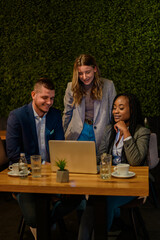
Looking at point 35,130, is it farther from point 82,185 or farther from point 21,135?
point 82,185

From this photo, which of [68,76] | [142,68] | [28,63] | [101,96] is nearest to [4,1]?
[28,63]

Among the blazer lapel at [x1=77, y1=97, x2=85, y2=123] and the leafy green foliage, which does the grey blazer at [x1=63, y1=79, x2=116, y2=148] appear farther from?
the leafy green foliage

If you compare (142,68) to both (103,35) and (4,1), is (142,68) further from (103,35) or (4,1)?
(4,1)

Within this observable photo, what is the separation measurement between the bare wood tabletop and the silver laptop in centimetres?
6

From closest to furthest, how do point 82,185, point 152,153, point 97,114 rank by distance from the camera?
point 82,185
point 152,153
point 97,114

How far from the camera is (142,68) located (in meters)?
4.65

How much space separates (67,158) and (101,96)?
1.25 metres

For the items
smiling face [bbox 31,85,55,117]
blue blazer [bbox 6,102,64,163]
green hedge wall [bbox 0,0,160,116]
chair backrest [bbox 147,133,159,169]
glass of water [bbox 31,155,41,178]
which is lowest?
chair backrest [bbox 147,133,159,169]

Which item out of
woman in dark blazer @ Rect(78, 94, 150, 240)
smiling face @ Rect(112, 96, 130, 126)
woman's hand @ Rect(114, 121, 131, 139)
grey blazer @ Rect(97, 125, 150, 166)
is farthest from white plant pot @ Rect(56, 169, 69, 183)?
smiling face @ Rect(112, 96, 130, 126)

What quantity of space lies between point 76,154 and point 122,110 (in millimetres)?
821

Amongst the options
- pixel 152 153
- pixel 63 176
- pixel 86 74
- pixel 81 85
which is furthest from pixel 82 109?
pixel 63 176

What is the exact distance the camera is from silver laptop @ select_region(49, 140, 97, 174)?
7.25ft

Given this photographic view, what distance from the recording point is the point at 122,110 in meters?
2.89

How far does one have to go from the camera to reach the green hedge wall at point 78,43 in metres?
4.61
